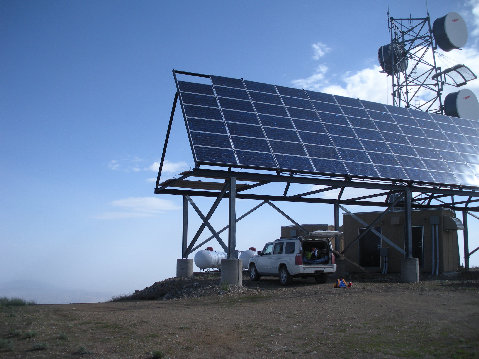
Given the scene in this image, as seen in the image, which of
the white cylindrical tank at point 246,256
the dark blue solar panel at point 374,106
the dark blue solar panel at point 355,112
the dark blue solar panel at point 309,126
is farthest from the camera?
the white cylindrical tank at point 246,256

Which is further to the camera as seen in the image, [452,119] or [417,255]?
[452,119]

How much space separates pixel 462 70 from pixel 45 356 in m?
37.3

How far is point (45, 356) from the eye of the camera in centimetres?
779

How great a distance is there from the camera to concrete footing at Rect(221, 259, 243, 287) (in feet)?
57.9

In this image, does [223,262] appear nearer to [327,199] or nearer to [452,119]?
[327,199]

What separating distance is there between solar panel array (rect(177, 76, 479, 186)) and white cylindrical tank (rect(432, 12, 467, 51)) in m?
10.1

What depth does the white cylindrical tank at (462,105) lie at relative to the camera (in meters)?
35.3

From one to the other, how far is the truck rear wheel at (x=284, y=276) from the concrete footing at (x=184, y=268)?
15.9 ft

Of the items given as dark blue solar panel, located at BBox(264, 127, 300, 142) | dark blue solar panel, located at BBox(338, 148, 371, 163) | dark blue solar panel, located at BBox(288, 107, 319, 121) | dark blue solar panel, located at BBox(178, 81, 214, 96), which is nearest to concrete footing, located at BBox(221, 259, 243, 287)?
dark blue solar panel, located at BBox(264, 127, 300, 142)

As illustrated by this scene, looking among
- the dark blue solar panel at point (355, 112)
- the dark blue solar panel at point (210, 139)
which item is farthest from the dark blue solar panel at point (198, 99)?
the dark blue solar panel at point (355, 112)

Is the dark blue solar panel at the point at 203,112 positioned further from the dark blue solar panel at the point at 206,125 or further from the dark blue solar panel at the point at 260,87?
the dark blue solar panel at the point at 260,87

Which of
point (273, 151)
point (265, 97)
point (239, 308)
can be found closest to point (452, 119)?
point (265, 97)

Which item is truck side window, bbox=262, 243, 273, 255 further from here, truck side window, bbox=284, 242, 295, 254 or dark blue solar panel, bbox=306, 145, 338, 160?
dark blue solar panel, bbox=306, 145, 338, 160

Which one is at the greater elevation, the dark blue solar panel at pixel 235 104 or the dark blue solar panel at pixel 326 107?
the dark blue solar panel at pixel 326 107
